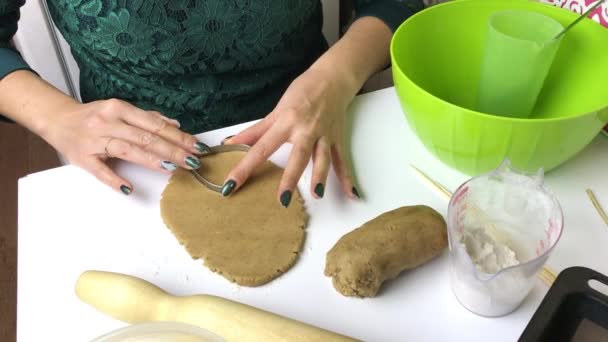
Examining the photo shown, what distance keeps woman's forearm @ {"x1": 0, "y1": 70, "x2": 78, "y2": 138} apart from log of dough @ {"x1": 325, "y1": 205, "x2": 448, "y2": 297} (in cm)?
41

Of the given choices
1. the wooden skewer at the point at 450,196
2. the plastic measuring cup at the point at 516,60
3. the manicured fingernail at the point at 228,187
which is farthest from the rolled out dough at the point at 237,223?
the plastic measuring cup at the point at 516,60

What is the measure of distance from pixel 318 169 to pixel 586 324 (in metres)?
0.28

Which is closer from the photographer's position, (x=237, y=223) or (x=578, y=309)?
(x=578, y=309)

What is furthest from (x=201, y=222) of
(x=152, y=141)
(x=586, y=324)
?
(x=586, y=324)

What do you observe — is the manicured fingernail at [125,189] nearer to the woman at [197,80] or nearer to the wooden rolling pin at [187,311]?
the woman at [197,80]

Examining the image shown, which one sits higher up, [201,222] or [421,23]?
[421,23]

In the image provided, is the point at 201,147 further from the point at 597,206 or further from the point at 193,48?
the point at 597,206

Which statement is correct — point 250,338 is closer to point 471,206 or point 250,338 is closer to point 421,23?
point 471,206

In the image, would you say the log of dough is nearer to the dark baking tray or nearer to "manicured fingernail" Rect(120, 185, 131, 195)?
the dark baking tray

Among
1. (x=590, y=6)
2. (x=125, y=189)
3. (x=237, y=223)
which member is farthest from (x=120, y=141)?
(x=590, y=6)

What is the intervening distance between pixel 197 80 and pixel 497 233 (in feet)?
1.56

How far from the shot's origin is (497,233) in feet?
1.61

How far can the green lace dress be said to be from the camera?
707 mm

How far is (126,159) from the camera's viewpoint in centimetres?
61
